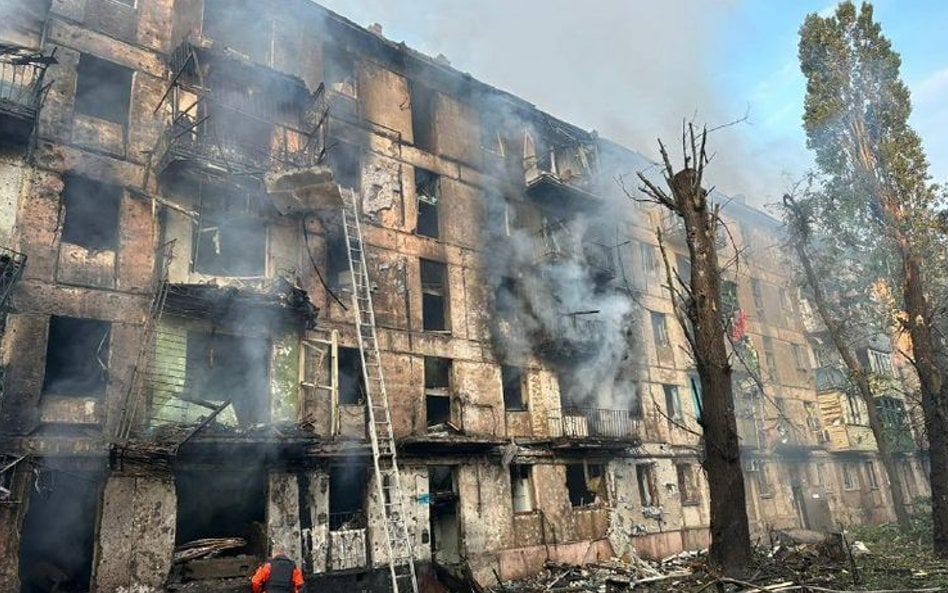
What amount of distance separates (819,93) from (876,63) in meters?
1.48

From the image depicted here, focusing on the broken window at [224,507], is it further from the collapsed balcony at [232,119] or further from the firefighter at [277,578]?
the collapsed balcony at [232,119]

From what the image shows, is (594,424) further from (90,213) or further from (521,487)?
(90,213)

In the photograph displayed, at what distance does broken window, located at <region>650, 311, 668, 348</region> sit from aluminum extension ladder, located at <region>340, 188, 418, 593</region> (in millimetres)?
13209

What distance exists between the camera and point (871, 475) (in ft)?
103

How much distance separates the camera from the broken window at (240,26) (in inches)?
640

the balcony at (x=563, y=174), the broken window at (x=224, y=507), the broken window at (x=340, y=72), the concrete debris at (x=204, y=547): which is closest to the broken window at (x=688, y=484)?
the balcony at (x=563, y=174)

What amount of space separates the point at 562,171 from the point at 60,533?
61.8 feet

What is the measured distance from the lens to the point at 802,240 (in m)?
22.4

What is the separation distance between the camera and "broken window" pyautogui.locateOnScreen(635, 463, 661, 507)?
21.2 m

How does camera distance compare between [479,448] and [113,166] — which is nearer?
[113,166]

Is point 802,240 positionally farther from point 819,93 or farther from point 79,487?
point 79,487

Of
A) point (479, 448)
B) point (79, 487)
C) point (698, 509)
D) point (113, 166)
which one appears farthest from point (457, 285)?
point (698, 509)

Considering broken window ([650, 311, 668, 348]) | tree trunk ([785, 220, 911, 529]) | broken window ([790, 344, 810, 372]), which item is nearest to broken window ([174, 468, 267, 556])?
broken window ([650, 311, 668, 348])

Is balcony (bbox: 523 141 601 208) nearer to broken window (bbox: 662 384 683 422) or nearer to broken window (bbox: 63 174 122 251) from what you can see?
broken window (bbox: 662 384 683 422)
